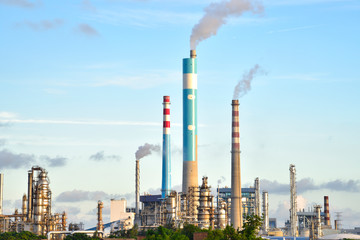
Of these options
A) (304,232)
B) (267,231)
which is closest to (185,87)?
(267,231)

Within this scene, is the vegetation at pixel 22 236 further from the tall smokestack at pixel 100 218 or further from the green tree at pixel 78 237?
the green tree at pixel 78 237

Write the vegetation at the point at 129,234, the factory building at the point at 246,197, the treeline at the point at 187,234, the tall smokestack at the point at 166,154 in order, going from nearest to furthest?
the treeline at the point at 187,234 → the vegetation at the point at 129,234 → the tall smokestack at the point at 166,154 → the factory building at the point at 246,197

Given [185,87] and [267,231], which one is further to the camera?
[267,231]

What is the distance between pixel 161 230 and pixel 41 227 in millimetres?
19129

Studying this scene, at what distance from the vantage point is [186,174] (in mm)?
99562

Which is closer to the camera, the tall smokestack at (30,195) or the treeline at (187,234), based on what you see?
the treeline at (187,234)

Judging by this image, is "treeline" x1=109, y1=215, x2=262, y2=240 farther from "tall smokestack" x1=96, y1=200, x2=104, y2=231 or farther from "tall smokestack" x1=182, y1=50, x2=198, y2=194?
"tall smokestack" x1=182, y1=50, x2=198, y2=194

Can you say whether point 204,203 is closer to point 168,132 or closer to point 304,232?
point 168,132

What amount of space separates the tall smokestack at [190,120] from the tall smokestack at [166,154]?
15.8ft

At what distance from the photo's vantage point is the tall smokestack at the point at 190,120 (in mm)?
99938

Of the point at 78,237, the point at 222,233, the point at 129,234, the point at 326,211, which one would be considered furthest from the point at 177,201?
the point at 326,211

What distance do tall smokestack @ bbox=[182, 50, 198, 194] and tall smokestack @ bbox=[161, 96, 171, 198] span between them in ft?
15.8

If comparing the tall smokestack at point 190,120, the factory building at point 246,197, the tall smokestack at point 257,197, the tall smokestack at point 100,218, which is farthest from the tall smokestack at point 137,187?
the factory building at point 246,197

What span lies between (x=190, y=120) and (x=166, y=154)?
837 cm
